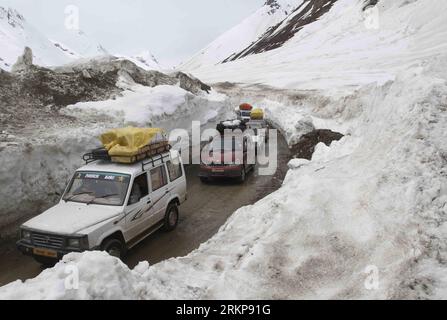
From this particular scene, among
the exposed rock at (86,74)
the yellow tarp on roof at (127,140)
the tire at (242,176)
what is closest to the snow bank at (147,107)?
the exposed rock at (86,74)

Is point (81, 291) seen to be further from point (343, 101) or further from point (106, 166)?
point (343, 101)

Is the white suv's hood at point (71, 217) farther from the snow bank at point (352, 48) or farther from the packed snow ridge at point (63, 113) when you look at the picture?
the snow bank at point (352, 48)

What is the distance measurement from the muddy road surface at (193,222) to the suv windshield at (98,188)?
149cm

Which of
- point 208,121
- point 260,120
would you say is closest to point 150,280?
point 208,121

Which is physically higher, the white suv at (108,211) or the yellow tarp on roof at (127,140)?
the yellow tarp on roof at (127,140)

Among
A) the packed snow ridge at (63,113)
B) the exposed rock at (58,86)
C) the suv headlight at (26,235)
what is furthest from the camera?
the exposed rock at (58,86)

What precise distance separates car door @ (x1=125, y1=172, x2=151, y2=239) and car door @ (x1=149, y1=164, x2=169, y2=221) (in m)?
0.25

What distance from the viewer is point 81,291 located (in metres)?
4.38

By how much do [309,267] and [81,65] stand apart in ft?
68.6

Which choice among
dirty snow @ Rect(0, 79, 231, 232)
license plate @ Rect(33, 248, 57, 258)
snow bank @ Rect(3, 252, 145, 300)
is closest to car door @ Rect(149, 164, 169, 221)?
license plate @ Rect(33, 248, 57, 258)

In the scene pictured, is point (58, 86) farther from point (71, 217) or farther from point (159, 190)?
point (71, 217)

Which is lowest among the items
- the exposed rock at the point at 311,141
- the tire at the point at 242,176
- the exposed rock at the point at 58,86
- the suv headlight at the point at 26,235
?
the tire at the point at 242,176

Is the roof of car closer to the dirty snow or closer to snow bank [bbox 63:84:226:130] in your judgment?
the dirty snow

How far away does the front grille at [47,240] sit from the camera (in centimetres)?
763
